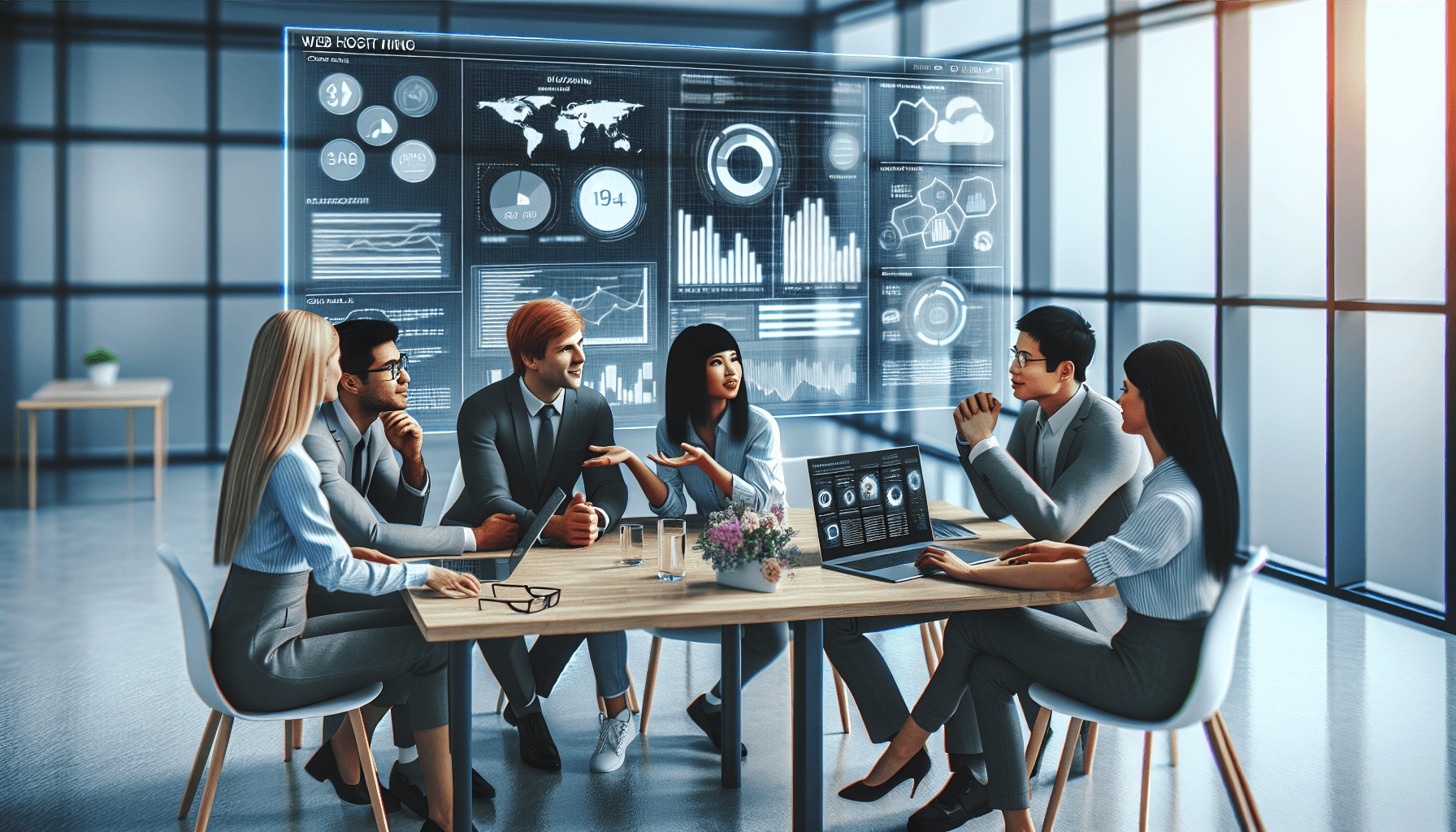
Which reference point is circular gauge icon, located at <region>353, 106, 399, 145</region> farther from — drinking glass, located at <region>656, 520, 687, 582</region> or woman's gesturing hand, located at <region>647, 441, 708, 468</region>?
drinking glass, located at <region>656, 520, 687, 582</region>

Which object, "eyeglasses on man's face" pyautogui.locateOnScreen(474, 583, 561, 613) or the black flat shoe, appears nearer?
"eyeglasses on man's face" pyautogui.locateOnScreen(474, 583, 561, 613)

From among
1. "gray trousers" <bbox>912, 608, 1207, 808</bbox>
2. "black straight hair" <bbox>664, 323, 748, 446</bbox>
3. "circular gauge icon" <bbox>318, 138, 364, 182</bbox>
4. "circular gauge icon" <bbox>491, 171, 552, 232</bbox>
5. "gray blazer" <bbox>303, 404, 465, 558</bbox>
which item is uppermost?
"circular gauge icon" <bbox>318, 138, 364, 182</bbox>

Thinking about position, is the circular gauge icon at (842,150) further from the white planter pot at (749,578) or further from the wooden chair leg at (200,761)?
the wooden chair leg at (200,761)

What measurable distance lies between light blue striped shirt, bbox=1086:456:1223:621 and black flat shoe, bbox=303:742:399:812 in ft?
6.14

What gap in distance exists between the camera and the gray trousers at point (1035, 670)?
236 centimetres

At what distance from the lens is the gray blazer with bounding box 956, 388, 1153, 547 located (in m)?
2.94

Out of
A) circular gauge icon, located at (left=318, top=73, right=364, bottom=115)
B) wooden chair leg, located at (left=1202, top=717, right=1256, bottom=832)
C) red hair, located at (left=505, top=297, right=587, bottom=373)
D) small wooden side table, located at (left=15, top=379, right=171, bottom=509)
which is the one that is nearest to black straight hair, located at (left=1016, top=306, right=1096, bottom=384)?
wooden chair leg, located at (left=1202, top=717, right=1256, bottom=832)

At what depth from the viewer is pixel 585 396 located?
335 cm

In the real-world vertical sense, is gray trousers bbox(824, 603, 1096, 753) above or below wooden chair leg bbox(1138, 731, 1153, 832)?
above

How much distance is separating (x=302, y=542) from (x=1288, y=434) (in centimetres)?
474

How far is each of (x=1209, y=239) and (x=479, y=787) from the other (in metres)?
4.54

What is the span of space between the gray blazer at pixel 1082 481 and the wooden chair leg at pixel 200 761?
6.49 ft

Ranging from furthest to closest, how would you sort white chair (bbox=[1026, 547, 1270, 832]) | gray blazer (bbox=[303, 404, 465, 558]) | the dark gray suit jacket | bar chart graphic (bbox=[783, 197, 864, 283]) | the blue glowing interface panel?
1. bar chart graphic (bbox=[783, 197, 864, 283])
2. the blue glowing interface panel
3. the dark gray suit jacket
4. gray blazer (bbox=[303, 404, 465, 558])
5. white chair (bbox=[1026, 547, 1270, 832])

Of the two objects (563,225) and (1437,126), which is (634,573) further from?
(1437,126)
